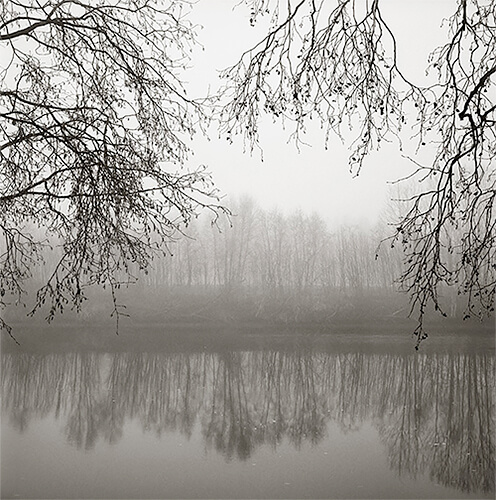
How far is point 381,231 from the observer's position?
1070 inches

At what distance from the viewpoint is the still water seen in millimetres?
6824

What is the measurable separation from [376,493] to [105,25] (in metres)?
5.72

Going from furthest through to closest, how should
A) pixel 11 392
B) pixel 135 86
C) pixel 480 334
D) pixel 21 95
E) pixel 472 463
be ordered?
pixel 480 334, pixel 11 392, pixel 472 463, pixel 21 95, pixel 135 86

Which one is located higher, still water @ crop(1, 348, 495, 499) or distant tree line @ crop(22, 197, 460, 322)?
distant tree line @ crop(22, 197, 460, 322)

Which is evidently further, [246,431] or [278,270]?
[278,270]

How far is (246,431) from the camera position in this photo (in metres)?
9.04

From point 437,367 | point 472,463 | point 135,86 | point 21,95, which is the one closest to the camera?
point 135,86

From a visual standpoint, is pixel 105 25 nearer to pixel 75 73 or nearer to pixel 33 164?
pixel 75 73

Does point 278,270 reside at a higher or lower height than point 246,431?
higher

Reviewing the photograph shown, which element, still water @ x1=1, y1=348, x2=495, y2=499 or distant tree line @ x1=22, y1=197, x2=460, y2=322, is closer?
still water @ x1=1, y1=348, x2=495, y2=499

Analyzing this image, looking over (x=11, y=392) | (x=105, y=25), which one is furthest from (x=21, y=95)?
(x=11, y=392)

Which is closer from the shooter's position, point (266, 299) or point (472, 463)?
point (472, 463)

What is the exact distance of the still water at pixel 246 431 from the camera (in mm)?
6824

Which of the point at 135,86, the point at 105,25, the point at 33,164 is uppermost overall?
the point at 105,25
